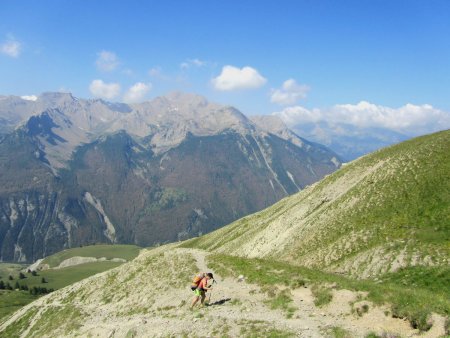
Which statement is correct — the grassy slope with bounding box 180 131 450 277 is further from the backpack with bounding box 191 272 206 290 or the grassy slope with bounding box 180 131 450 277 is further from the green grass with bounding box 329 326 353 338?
the green grass with bounding box 329 326 353 338

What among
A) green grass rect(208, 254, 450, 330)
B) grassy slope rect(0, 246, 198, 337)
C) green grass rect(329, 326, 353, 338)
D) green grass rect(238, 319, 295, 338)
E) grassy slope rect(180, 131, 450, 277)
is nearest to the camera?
green grass rect(329, 326, 353, 338)

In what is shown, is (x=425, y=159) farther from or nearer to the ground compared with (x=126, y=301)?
farther from the ground

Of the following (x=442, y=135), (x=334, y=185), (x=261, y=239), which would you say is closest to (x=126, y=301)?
(x=261, y=239)

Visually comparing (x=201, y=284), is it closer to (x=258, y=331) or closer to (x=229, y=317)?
(x=229, y=317)

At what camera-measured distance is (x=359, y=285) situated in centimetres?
3319

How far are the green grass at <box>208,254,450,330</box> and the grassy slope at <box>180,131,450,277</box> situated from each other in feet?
30.5

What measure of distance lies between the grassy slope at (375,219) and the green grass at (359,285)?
9281 mm

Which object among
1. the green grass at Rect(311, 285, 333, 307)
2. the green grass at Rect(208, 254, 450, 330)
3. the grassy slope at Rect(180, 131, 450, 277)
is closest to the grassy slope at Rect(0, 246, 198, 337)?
the green grass at Rect(208, 254, 450, 330)

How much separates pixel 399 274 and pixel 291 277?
15.7m

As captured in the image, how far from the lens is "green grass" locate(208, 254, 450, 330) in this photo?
27.0 metres

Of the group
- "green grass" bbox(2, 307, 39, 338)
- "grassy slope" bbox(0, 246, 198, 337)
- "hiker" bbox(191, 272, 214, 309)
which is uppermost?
"hiker" bbox(191, 272, 214, 309)

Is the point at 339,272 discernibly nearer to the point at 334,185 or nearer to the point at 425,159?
the point at 425,159

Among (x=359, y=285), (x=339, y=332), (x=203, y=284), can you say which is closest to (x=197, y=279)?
(x=203, y=284)

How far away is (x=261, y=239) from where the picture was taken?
87.4 m
